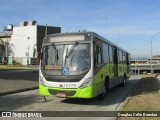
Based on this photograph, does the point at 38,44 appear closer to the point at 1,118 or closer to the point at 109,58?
the point at 109,58

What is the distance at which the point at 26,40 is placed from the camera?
4589 inches

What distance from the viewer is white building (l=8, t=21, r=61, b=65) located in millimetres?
111688

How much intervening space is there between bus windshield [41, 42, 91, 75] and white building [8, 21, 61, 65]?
305ft

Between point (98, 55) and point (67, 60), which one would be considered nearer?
point (67, 60)

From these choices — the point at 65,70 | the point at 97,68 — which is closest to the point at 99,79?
the point at 97,68

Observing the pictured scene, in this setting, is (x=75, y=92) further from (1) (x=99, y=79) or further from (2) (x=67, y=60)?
(1) (x=99, y=79)

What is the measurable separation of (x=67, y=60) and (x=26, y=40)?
10468cm

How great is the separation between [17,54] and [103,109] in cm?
10889

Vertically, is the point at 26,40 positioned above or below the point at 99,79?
above

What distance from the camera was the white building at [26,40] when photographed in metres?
112

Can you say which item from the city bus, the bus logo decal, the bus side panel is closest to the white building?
the bus side panel

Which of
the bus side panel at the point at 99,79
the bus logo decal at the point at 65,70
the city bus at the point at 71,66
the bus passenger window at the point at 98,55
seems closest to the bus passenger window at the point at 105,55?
the bus side panel at the point at 99,79

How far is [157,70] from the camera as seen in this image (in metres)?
116

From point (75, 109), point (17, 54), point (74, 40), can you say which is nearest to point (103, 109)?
point (75, 109)
